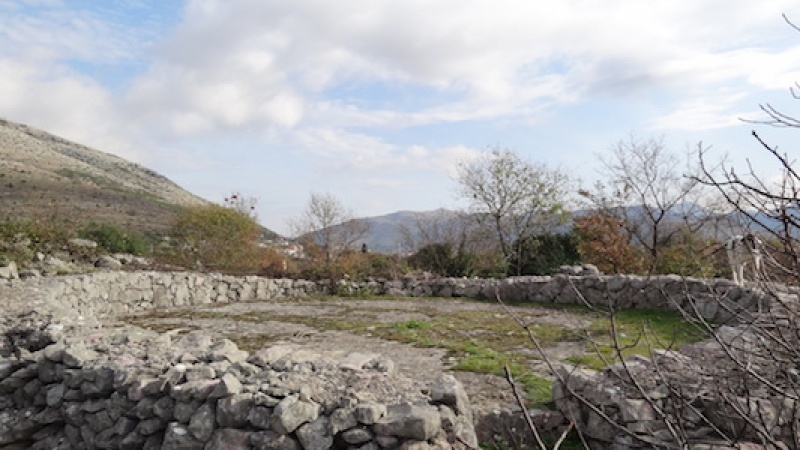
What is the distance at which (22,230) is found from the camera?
13469mm

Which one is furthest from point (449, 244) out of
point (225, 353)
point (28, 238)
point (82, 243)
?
point (225, 353)

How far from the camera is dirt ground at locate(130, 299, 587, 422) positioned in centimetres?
568

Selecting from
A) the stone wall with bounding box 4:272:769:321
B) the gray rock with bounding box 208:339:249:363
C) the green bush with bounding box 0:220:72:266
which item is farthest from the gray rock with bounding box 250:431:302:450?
the green bush with bounding box 0:220:72:266

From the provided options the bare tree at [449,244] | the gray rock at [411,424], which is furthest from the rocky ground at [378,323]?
the bare tree at [449,244]

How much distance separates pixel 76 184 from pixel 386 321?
39588 millimetres

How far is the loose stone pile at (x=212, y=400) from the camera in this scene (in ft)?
11.7

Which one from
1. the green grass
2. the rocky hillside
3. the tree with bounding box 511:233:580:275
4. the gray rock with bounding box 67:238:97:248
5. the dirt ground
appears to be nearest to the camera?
the dirt ground

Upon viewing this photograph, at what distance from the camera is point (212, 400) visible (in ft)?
13.1

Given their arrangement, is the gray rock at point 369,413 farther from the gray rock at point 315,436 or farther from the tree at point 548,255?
the tree at point 548,255

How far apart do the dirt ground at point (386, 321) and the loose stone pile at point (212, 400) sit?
1013 mm

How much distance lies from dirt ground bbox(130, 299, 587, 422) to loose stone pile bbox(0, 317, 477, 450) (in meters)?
1.01

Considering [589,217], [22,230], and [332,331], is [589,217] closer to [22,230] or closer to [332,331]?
[332,331]

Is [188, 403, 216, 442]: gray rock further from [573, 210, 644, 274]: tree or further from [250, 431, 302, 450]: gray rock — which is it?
[573, 210, 644, 274]: tree

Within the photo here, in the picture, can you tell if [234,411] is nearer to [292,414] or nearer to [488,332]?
[292,414]
